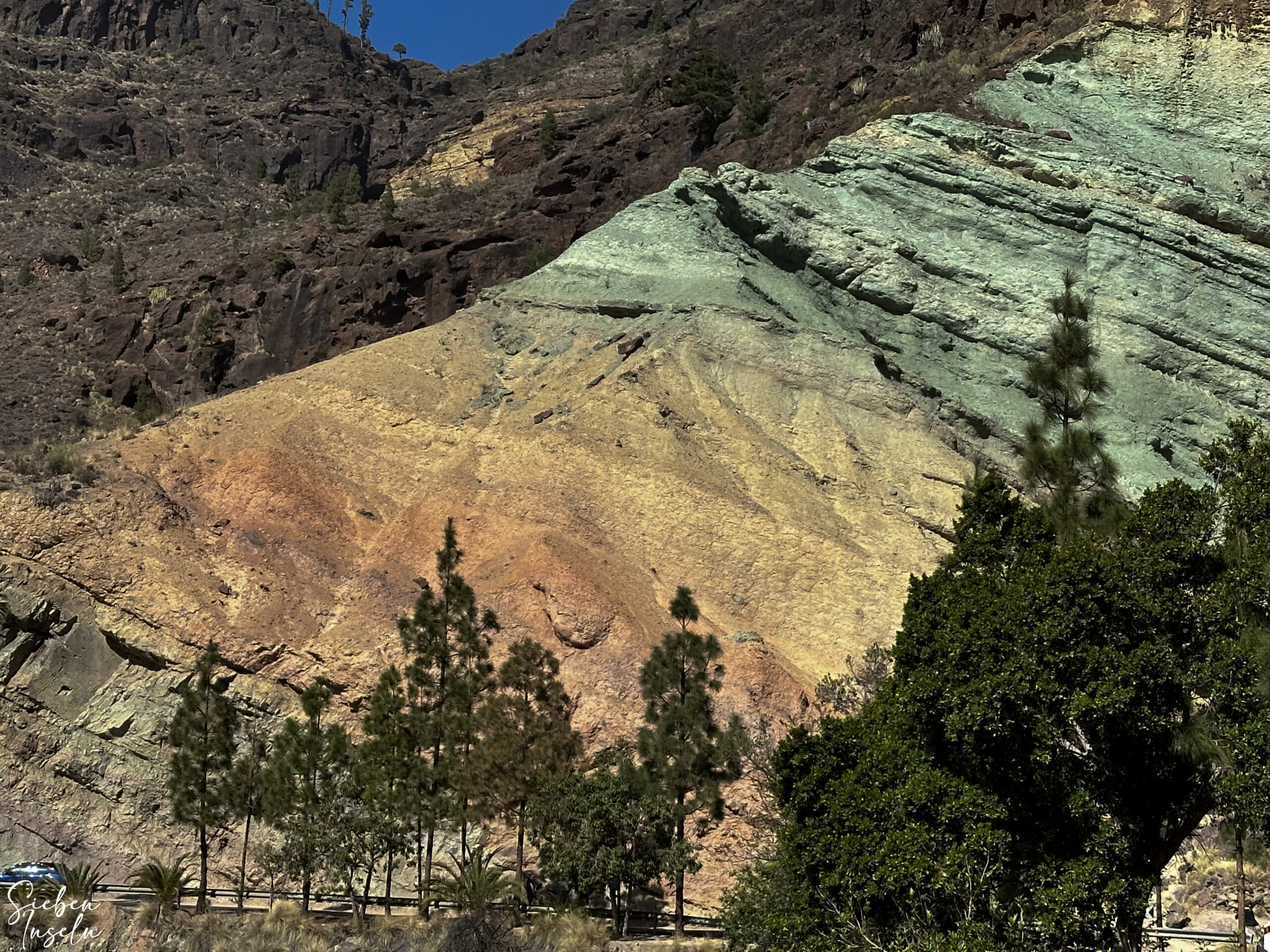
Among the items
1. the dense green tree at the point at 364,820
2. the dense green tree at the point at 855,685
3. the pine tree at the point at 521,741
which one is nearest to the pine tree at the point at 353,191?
the dense green tree at the point at 855,685

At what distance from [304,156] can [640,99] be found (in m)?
46.9

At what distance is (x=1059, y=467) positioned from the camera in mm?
21891

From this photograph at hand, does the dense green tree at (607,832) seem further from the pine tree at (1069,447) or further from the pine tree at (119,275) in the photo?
the pine tree at (119,275)

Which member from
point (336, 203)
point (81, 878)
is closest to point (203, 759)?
point (81, 878)

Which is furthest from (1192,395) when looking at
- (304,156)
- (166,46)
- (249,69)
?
(166,46)

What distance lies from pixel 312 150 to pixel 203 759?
101998 millimetres

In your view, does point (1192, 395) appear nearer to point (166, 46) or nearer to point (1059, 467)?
point (1059, 467)

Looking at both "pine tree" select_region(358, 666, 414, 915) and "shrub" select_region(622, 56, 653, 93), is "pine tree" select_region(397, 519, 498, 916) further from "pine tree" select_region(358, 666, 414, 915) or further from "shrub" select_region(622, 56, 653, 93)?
"shrub" select_region(622, 56, 653, 93)

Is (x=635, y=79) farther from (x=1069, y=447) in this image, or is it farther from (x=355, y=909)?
(x=355, y=909)

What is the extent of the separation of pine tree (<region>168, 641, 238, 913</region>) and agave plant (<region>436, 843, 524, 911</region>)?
5230 mm

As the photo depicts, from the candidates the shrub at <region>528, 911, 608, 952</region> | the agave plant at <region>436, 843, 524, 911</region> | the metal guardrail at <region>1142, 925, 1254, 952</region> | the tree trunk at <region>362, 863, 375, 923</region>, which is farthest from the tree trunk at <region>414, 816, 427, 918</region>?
the metal guardrail at <region>1142, 925, 1254, 952</region>

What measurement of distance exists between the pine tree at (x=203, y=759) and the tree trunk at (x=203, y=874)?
0.06ft

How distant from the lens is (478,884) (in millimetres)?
25891

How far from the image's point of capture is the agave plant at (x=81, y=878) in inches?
1031
